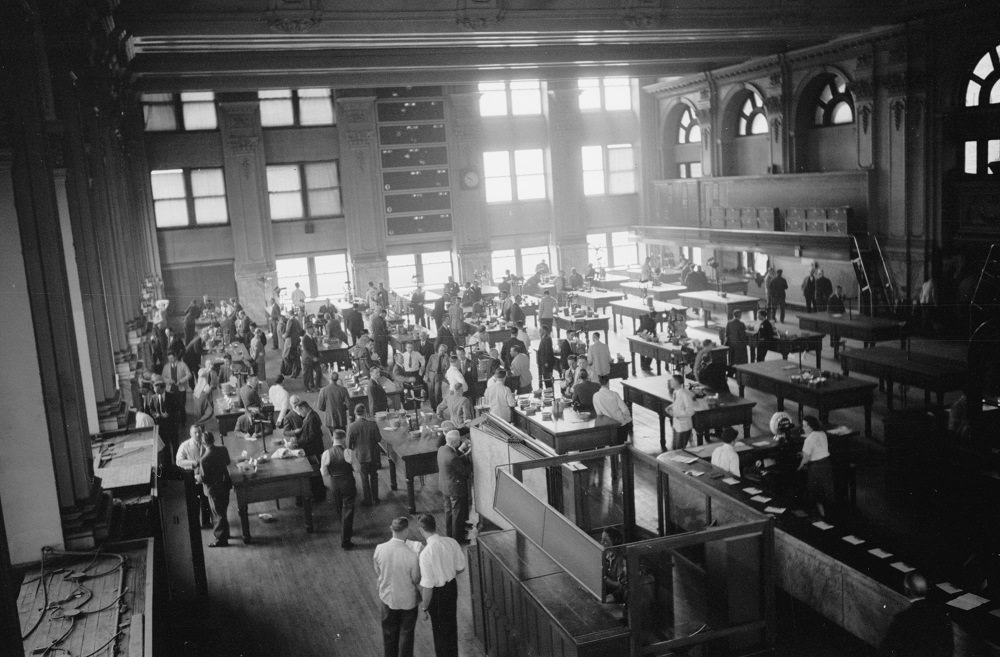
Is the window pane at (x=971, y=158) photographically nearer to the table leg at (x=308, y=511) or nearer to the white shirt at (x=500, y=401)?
the white shirt at (x=500, y=401)

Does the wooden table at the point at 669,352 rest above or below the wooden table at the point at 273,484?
above

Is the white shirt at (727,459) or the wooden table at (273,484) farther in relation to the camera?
the wooden table at (273,484)

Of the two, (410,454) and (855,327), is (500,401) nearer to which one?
(410,454)

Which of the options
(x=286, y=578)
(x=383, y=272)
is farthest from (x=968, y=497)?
(x=383, y=272)

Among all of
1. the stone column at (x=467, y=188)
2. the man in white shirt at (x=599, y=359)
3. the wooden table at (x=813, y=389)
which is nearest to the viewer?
the wooden table at (x=813, y=389)

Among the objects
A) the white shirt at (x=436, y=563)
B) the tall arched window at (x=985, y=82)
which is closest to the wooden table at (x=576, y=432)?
the white shirt at (x=436, y=563)

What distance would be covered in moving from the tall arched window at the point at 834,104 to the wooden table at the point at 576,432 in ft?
50.1

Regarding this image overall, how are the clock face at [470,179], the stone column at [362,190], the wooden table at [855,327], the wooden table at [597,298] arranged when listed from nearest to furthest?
the wooden table at [855,327] → the wooden table at [597,298] → the stone column at [362,190] → the clock face at [470,179]

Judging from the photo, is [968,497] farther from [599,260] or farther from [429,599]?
[599,260]

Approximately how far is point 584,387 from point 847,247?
12.1 metres

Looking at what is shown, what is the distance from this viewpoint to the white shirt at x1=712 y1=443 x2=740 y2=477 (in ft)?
32.8

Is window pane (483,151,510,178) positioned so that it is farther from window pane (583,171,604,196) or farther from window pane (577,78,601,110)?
window pane (577,78,601,110)

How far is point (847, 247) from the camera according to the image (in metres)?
22.1

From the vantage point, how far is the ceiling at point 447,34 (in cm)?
1655
